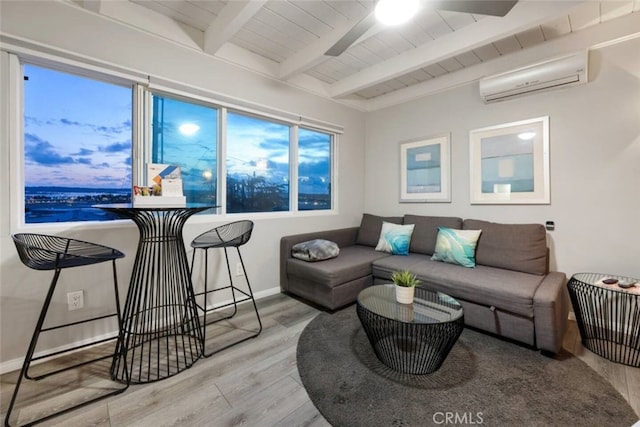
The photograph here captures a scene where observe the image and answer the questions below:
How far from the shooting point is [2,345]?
69.4 inches

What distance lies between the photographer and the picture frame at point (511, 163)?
2.66 meters

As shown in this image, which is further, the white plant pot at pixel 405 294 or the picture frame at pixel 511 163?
the picture frame at pixel 511 163

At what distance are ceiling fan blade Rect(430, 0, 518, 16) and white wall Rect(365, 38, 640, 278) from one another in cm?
155

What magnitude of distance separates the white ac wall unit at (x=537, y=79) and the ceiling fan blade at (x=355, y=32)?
5.76 ft

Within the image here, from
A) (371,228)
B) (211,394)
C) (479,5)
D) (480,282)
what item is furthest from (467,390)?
(371,228)

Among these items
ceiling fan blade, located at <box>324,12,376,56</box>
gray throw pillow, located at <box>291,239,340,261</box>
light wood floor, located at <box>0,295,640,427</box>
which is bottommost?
light wood floor, located at <box>0,295,640,427</box>

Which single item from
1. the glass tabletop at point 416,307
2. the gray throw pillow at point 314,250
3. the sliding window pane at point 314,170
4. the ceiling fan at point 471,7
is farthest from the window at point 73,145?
the glass tabletop at point 416,307

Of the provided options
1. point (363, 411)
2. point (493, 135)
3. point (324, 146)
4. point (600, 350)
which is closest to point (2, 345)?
point (363, 411)

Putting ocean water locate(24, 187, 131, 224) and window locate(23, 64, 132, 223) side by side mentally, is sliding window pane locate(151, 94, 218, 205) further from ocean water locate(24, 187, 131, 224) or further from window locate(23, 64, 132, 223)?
ocean water locate(24, 187, 131, 224)

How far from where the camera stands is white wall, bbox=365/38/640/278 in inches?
88.5

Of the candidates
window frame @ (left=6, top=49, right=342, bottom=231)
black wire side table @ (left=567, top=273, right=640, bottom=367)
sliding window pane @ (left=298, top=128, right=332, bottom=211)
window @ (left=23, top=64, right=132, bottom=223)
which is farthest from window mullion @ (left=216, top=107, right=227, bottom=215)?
black wire side table @ (left=567, top=273, right=640, bottom=367)

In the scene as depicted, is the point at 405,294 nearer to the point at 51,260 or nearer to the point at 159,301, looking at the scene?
the point at 159,301

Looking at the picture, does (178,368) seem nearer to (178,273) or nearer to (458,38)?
(178,273)

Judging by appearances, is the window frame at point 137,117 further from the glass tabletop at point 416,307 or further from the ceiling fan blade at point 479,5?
the ceiling fan blade at point 479,5
